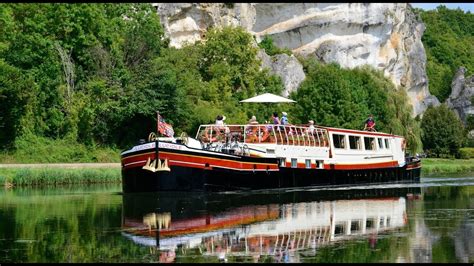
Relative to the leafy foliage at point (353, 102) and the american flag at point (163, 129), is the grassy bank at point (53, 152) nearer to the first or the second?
the american flag at point (163, 129)

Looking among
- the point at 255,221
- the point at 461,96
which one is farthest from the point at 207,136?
the point at 461,96

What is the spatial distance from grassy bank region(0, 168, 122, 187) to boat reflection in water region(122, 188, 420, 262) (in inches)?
417

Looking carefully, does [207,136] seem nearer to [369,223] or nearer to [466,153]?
[369,223]

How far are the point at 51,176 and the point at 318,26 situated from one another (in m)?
63.9

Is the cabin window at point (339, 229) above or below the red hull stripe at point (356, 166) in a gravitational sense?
below

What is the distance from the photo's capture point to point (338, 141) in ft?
160

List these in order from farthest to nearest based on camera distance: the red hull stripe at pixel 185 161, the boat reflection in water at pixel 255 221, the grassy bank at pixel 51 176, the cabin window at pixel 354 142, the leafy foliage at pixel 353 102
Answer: the leafy foliage at pixel 353 102 < the cabin window at pixel 354 142 < the grassy bank at pixel 51 176 < the red hull stripe at pixel 185 161 < the boat reflection in water at pixel 255 221

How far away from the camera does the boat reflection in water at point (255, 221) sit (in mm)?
22406

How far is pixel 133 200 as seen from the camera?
119ft

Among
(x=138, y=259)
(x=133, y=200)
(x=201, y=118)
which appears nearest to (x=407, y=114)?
(x=201, y=118)

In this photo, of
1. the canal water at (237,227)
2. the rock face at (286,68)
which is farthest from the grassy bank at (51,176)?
the rock face at (286,68)

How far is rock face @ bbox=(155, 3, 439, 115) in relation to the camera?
90.8 m

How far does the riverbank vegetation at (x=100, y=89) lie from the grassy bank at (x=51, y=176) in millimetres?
7242

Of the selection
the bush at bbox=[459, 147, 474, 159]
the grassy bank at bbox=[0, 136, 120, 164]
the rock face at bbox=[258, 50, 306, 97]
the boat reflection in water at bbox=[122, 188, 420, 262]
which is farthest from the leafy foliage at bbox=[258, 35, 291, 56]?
the boat reflection in water at bbox=[122, 188, 420, 262]
